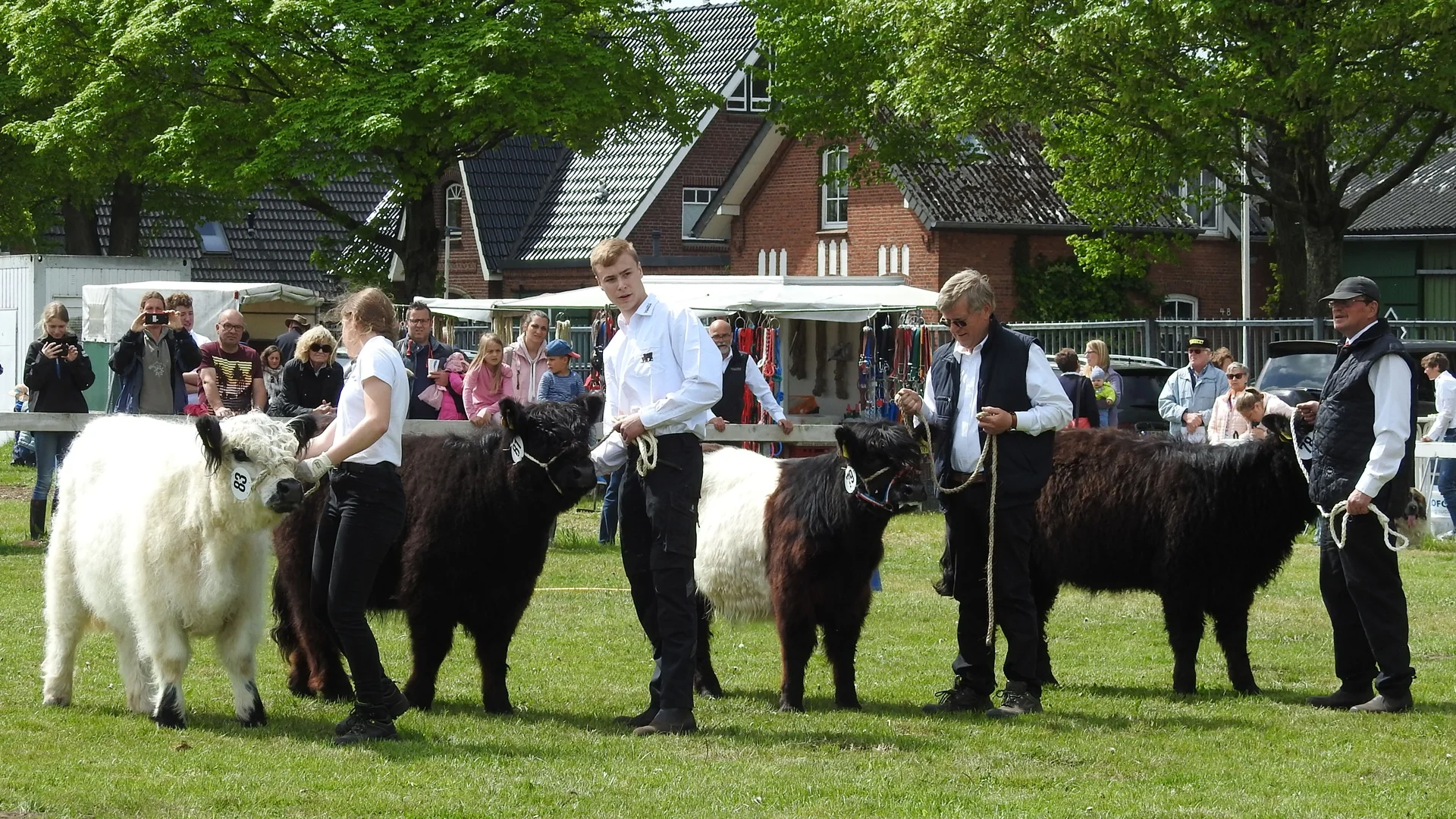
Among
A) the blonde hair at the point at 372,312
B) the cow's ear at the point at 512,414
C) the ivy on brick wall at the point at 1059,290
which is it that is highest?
the ivy on brick wall at the point at 1059,290

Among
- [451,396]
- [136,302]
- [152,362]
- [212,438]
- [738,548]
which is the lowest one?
[738,548]

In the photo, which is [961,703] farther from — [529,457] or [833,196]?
[833,196]

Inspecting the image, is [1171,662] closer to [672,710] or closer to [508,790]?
[672,710]

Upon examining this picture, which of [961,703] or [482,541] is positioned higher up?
[482,541]

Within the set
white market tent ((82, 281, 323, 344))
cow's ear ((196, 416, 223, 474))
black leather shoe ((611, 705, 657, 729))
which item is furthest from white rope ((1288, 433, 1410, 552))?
white market tent ((82, 281, 323, 344))

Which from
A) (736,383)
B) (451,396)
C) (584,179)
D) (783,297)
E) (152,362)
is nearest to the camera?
(152,362)

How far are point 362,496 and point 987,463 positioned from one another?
293 centimetres

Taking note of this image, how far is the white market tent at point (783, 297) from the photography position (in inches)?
922

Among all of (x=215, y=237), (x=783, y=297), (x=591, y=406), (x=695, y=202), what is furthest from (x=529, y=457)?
(x=215, y=237)

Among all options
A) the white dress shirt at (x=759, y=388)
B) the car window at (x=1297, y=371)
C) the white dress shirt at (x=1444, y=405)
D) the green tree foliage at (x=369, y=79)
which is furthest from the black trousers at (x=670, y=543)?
the green tree foliage at (x=369, y=79)

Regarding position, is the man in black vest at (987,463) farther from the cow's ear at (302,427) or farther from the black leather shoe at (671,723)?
the cow's ear at (302,427)

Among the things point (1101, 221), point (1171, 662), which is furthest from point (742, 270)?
point (1171, 662)

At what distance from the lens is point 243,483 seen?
23.3 ft

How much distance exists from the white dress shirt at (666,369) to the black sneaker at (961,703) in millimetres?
1939
